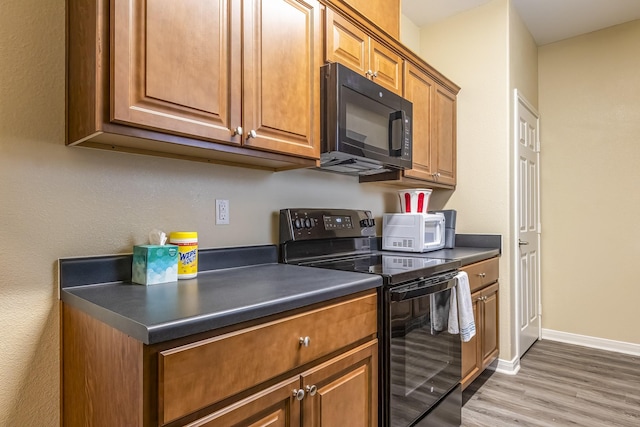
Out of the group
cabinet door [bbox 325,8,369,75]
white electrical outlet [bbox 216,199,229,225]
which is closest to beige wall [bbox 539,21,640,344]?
cabinet door [bbox 325,8,369,75]

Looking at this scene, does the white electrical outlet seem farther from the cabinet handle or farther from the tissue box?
the cabinet handle

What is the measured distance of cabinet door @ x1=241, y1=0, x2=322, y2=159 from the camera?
1.38m

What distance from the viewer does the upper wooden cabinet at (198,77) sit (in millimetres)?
1050

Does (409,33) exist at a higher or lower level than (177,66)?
higher

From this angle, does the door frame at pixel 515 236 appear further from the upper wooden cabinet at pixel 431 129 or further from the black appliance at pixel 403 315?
the black appliance at pixel 403 315

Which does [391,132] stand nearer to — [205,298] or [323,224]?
[323,224]

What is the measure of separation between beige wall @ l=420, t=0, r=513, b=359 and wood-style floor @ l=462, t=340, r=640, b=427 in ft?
0.96

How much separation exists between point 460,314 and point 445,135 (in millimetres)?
1448

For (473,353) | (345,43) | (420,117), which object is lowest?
(473,353)

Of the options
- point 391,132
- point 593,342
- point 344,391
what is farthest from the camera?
point 593,342

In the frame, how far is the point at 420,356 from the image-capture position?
1.65m

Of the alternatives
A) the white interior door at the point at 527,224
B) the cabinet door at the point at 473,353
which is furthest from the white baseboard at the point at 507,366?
the cabinet door at the point at 473,353

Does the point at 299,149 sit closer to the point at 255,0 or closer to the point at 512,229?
the point at 255,0

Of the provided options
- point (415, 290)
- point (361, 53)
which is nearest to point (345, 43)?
point (361, 53)
